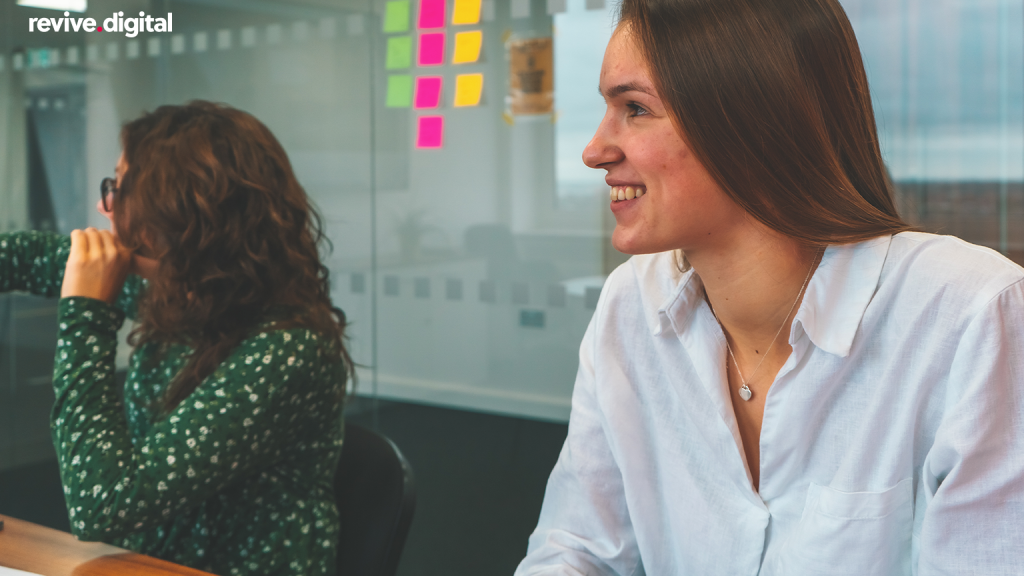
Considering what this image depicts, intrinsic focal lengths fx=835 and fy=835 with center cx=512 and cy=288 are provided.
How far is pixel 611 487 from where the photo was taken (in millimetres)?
1179

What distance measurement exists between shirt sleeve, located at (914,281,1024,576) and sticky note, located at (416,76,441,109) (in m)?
2.01

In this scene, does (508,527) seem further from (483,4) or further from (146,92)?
(146,92)

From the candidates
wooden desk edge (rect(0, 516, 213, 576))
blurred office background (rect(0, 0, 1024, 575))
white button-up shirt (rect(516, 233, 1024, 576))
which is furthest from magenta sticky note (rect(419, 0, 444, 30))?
wooden desk edge (rect(0, 516, 213, 576))

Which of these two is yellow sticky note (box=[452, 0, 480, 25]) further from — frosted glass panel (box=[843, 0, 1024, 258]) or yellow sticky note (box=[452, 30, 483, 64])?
frosted glass panel (box=[843, 0, 1024, 258])

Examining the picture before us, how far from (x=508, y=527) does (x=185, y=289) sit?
1491mm

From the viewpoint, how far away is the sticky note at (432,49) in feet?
8.55

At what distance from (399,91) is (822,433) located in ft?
6.73

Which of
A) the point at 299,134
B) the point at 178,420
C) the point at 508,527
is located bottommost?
the point at 508,527

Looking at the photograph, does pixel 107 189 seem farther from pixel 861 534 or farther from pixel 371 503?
pixel 861 534

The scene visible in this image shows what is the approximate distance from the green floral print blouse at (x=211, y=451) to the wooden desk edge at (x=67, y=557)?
5cm

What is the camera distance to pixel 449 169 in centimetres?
268

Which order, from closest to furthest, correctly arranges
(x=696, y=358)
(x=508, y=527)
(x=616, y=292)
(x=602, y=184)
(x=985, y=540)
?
(x=985, y=540), (x=696, y=358), (x=616, y=292), (x=602, y=184), (x=508, y=527)

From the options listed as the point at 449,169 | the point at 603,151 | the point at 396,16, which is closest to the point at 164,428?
the point at 603,151

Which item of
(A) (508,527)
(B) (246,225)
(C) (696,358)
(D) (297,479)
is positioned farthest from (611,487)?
(A) (508,527)
